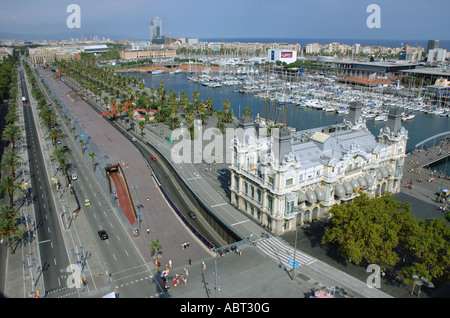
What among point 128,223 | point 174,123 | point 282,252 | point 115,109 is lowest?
point 128,223

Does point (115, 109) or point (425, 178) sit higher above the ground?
point (115, 109)

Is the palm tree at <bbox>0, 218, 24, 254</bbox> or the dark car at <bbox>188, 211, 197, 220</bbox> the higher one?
the palm tree at <bbox>0, 218, 24, 254</bbox>

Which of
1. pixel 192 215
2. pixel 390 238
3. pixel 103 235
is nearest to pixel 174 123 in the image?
pixel 192 215

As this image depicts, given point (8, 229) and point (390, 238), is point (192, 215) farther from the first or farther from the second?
point (390, 238)

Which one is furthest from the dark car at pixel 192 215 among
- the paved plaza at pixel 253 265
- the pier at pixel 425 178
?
the pier at pixel 425 178

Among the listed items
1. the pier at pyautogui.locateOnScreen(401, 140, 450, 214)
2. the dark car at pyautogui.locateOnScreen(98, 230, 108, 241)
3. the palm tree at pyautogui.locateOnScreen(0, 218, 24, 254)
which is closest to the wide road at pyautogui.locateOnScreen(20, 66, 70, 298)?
the palm tree at pyautogui.locateOnScreen(0, 218, 24, 254)

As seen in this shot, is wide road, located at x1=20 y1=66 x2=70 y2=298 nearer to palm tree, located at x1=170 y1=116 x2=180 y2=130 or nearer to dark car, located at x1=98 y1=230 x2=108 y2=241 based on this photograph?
dark car, located at x1=98 y1=230 x2=108 y2=241
